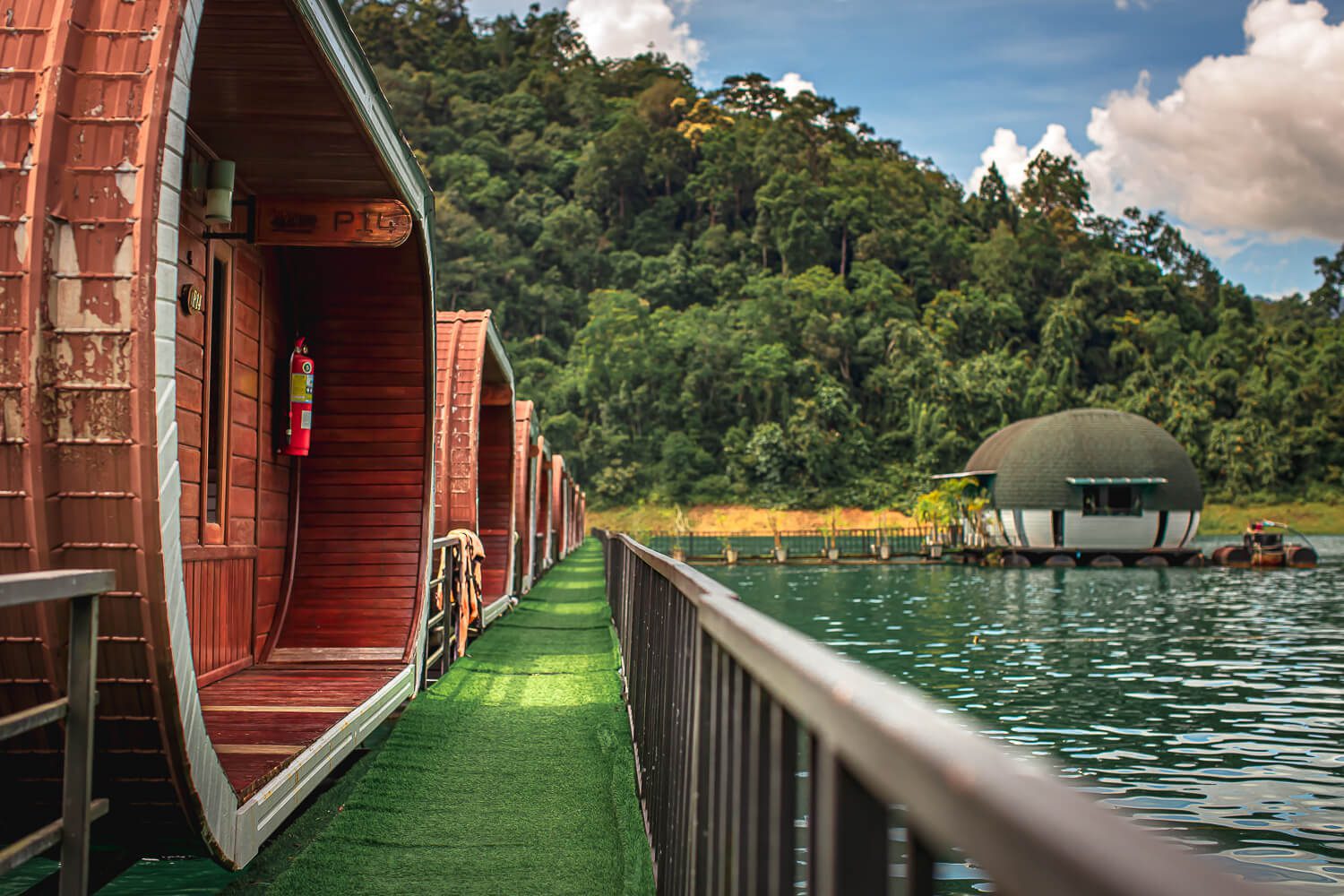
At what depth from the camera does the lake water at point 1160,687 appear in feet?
19.2

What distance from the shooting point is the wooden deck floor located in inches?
148

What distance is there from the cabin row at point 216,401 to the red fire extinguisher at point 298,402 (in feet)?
0.06

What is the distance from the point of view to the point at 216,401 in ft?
18.2

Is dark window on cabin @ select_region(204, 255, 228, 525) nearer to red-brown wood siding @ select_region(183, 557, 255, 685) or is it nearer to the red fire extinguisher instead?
red-brown wood siding @ select_region(183, 557, 255, 685)

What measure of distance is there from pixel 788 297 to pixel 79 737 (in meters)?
70.5

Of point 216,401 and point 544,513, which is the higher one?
point 216,401

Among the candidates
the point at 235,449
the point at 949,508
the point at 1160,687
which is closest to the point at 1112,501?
the point at 949,508

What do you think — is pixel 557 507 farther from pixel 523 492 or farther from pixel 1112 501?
pixel 1112 501

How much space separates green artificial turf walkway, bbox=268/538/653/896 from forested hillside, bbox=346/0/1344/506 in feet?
149

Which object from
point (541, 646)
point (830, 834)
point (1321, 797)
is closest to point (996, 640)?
point (541, 646)

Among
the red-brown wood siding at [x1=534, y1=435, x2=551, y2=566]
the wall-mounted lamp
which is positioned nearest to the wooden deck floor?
the wall-mounted lamp

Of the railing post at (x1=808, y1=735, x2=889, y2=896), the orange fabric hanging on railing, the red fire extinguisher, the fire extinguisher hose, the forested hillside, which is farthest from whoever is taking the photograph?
the forested hillside

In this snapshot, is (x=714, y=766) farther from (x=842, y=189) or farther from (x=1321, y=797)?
(x=842, y=189)

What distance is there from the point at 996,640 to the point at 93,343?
12.6 m
